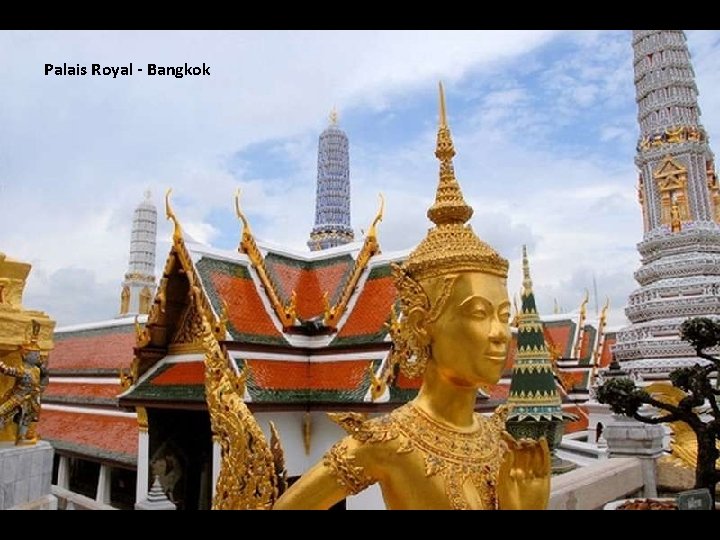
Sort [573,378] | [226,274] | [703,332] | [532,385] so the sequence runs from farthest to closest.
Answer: [573,378] → [226,274] → [532,385] → [703,332]

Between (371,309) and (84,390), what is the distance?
9363mm

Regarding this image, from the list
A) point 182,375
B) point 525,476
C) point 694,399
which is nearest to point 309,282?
point 182,375

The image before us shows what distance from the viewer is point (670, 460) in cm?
699

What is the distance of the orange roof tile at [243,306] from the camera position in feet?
28.1

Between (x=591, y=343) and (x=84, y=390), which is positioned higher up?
(x=591, y=343)

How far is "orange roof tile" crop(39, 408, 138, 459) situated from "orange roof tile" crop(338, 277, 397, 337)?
5162mm

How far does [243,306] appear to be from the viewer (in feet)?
29.1

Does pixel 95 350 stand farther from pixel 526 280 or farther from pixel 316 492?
pixel 316 492

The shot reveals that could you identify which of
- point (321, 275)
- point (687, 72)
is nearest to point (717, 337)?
point (321, 275)

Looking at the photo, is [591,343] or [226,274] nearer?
[226,274]

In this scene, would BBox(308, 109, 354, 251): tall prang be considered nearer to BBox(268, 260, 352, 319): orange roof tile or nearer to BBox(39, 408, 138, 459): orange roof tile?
BBox(39, 408, 138, 459): orange roof tile

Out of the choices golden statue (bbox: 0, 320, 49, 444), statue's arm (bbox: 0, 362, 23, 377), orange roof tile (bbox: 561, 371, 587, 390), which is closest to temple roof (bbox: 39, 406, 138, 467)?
golden statue (bbox: 0, 320, 49, 444)
